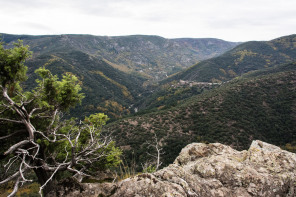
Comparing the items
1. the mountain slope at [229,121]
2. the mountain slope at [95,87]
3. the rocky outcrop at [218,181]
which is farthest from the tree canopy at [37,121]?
the mountain slope at [95,87]

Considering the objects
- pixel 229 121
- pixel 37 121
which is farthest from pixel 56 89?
pixel 229 121

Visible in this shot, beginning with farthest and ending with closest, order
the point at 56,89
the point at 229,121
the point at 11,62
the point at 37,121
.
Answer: the point at 229,121 < the point at 56,89 < the point at 37,121 < the point at 11,62

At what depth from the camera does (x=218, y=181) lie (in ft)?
14.6

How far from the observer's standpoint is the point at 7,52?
7488mm

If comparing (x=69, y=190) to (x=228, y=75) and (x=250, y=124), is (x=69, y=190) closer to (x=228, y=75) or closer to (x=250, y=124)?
(x=250, y=124)

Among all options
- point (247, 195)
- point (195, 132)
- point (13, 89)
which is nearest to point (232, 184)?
point (247, 195)

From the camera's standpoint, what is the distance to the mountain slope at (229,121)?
43.1m

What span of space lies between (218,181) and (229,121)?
50245 mm

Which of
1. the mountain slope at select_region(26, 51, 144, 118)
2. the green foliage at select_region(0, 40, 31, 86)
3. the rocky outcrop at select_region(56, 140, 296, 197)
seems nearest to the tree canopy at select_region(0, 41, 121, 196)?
the green foliage at select_region(0, 40, 31, 86)

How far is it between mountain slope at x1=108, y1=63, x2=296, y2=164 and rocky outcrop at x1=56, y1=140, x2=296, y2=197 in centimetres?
3375

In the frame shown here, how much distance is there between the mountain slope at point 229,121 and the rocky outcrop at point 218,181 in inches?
1329

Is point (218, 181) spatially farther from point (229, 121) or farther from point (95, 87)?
point (95, 87)

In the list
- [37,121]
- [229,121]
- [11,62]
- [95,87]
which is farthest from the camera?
[95,87]

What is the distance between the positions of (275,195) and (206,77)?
6573 inches
